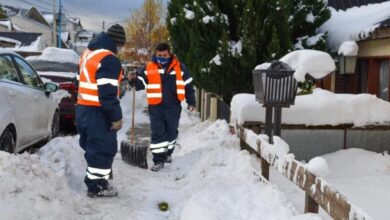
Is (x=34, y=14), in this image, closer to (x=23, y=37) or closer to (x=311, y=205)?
(x=23, y=37)

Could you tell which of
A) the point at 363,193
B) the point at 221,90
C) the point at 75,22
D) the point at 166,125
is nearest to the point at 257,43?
the point at 221,90

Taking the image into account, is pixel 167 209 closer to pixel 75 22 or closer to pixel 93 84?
pixel 93 84

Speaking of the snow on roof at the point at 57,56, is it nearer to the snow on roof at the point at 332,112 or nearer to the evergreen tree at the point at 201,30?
the evergreen tree at the point at 201,30

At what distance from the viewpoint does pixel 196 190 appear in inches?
215

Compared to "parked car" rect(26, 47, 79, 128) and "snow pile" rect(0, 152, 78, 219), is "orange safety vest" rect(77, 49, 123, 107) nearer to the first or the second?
"snow pile" rect(0, 152, 78, 219)

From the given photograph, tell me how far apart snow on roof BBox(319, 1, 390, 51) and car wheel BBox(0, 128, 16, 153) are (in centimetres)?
568

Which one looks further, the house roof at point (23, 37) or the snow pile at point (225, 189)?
the house roof at point (23, 37)

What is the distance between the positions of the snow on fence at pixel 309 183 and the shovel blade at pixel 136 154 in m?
1.85

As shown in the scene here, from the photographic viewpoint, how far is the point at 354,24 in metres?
9.51

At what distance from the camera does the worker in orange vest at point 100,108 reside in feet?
17.3

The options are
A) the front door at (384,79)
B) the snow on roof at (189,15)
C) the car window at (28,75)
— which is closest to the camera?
the car window at (28,75)

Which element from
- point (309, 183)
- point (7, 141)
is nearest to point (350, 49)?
point (309, 183)

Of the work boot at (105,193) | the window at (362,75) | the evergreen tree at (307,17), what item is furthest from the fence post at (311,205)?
the window at (362,75)

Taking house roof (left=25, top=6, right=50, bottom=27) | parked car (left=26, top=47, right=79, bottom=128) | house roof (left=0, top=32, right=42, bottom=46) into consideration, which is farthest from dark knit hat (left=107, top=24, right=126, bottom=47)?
house roof (left=25, top=6, right=50, bottom=27)
